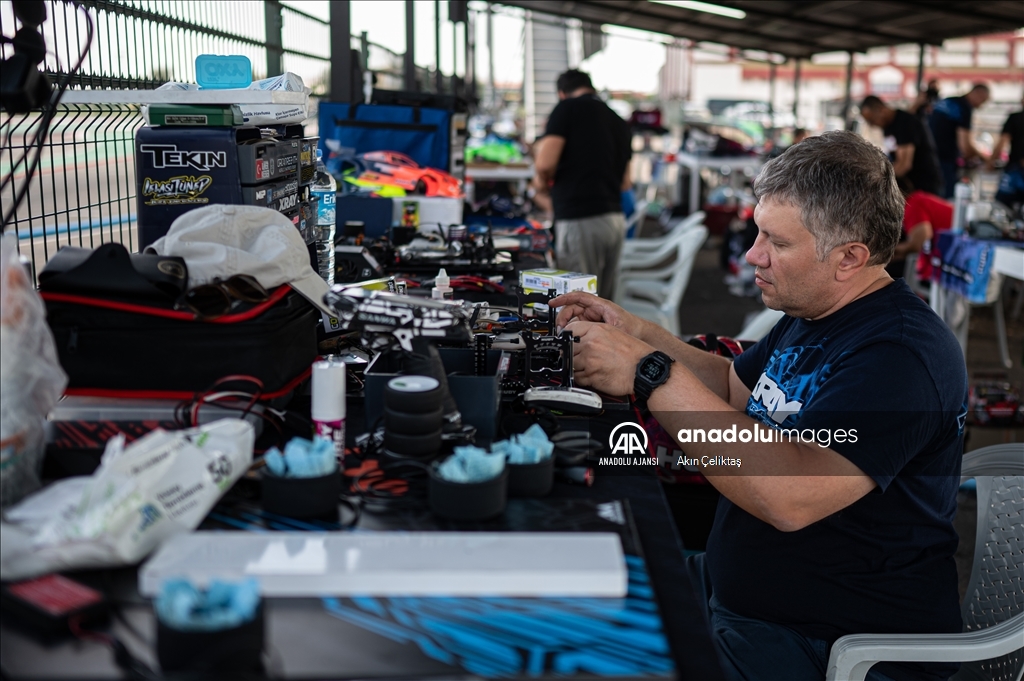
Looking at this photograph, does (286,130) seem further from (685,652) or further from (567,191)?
(567,191)

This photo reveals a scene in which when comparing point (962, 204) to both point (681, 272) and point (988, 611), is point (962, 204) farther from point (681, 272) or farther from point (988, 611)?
point (988, 611)

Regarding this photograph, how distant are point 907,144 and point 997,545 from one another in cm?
474

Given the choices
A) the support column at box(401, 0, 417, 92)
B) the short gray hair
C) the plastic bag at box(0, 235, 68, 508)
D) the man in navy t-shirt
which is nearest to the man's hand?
the man in navy t-shirt

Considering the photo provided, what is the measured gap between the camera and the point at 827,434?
136 centimetres

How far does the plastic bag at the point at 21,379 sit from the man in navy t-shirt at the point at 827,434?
0.82m

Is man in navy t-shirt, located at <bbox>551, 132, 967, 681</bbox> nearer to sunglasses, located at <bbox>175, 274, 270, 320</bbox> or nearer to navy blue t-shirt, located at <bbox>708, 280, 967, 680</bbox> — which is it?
navy blue t-shirt, located at <bbox>708, 280, 967, 680</bbox>

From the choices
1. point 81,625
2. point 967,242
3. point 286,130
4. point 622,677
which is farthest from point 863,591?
point 967,242

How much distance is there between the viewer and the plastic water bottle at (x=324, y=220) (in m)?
2.25

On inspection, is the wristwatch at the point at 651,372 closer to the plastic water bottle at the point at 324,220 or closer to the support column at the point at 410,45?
the plastic water bottle at the point at 324,220

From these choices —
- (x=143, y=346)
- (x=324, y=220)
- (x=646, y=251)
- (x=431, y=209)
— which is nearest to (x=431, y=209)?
(x=431, y=209)

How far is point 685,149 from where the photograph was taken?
36.6 feet

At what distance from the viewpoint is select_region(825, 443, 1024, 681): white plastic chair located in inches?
53.7

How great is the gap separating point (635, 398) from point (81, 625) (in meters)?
1.08

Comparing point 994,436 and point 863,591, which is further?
point 994,436
